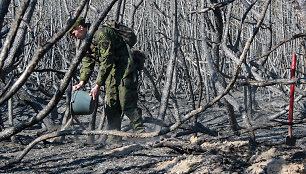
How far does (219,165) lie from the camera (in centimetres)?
181

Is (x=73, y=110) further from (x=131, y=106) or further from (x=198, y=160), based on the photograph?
(x=198, y=160)

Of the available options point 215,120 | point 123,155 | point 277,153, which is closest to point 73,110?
point 123,155

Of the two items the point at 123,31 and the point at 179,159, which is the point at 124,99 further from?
the point at 179,159

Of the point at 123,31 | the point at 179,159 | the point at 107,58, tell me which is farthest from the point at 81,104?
the point at 179,159

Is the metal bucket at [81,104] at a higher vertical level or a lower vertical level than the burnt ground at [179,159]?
higher

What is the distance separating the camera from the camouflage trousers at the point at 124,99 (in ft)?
11.6

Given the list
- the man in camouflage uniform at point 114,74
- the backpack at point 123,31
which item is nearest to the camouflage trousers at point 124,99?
the man in camouflage uniform at point 114,74

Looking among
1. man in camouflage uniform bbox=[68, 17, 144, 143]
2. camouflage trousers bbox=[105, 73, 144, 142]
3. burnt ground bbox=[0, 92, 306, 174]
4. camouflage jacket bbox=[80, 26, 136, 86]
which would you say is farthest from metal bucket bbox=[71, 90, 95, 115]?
burnt ground bbox=[0, 92, 306, 174]

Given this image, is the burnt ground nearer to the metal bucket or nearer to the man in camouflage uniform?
the metal bucket

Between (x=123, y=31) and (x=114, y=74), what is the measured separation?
Result: 1.31 feet

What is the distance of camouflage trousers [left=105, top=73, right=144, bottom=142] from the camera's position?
3549 mm

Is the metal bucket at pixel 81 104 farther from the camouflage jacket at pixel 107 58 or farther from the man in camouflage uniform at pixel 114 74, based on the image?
the camouflage jacket at pixel 107 58

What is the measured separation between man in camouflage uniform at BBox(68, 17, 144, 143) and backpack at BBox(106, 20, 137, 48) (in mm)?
35

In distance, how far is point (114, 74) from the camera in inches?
139
